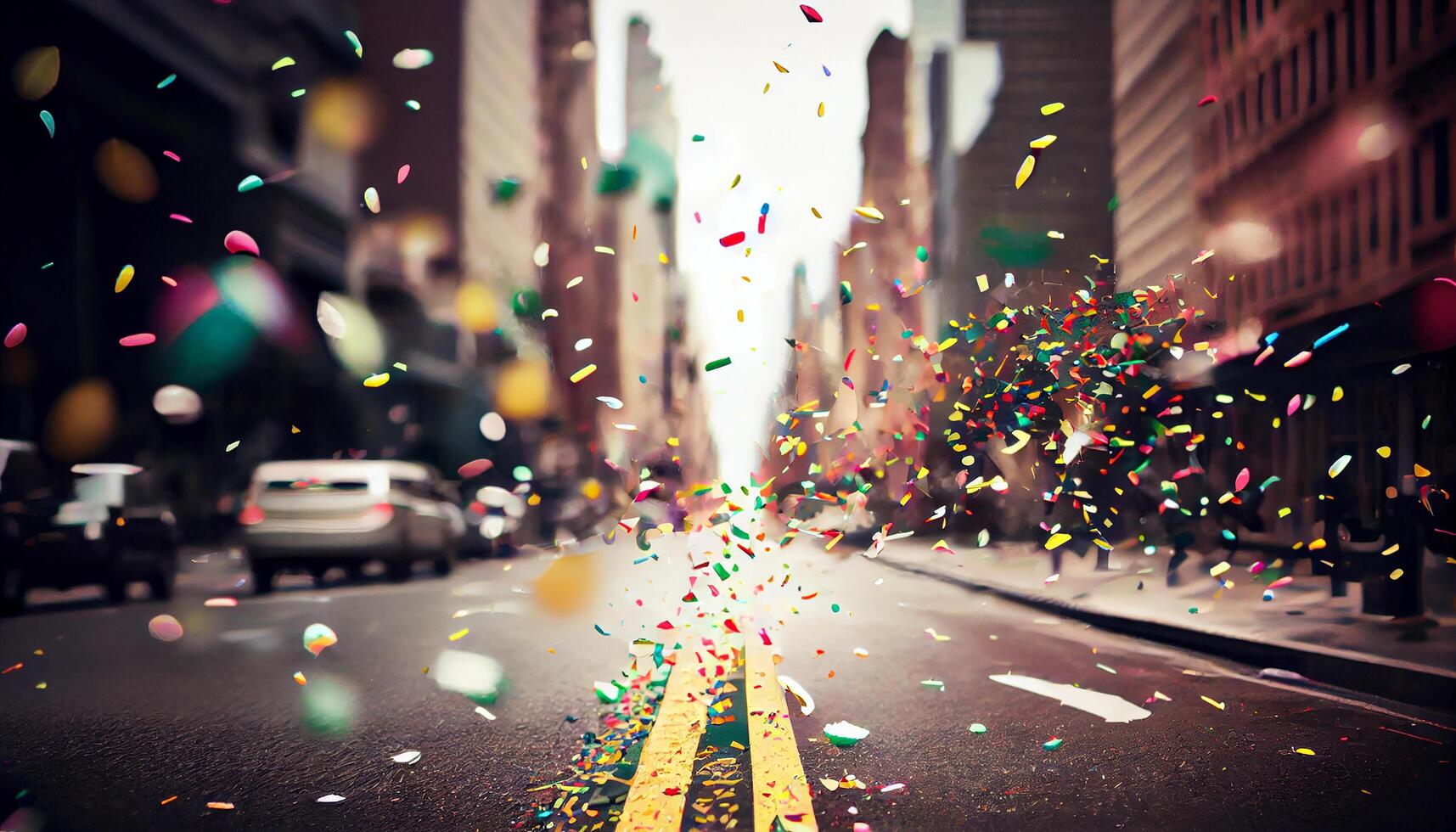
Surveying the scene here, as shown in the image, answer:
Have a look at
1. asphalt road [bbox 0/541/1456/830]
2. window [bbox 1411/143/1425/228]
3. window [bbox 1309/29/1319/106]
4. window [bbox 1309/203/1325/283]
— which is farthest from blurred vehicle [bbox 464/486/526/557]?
window [bbox 1309/29/1319/106]

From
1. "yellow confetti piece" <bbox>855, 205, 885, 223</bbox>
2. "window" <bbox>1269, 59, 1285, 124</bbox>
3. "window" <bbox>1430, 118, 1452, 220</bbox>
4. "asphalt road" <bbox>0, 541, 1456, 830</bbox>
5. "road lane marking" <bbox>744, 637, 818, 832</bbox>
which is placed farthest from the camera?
"window" <bbox>1269, 59, 1285, 124</bbox>

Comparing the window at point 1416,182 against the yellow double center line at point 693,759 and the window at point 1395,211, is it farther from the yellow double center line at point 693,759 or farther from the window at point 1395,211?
the yellow double center line at point 693,759

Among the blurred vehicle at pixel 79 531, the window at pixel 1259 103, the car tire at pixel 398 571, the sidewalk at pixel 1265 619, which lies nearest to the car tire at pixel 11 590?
the blurred vehicle at pixel 79 531

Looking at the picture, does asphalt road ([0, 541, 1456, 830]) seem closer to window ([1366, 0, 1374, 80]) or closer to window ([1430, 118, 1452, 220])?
window ([1430, 118, 1452, 220])

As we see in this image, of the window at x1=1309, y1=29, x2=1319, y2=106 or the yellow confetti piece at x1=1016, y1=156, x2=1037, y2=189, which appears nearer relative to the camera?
the yellow confetti piece at x1=1016, y1=156, x2=1037, y2=189

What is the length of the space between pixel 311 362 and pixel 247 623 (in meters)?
23.4

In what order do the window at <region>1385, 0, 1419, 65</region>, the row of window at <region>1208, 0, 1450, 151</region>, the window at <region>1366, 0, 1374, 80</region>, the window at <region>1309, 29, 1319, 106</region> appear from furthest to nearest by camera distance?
the window at <region>1309, 29, 1319, 106</region> → the window at <region>1366, 0, 1374, 80</region> → the window at <region>1385, 0, 1419, 65</region> → the row of window at <region>1208, 0, 1450, 151</region>

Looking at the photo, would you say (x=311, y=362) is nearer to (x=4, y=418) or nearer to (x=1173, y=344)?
(x=4, y=418)

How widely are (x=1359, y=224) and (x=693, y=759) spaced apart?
23649mm

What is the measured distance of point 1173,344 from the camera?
1315 centimetres

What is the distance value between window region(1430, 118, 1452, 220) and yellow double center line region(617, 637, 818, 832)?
19050mm

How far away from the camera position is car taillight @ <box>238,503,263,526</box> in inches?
537

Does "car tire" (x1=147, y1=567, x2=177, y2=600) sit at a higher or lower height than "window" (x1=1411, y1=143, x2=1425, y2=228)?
lower

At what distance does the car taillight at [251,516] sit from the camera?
13.6 meters
